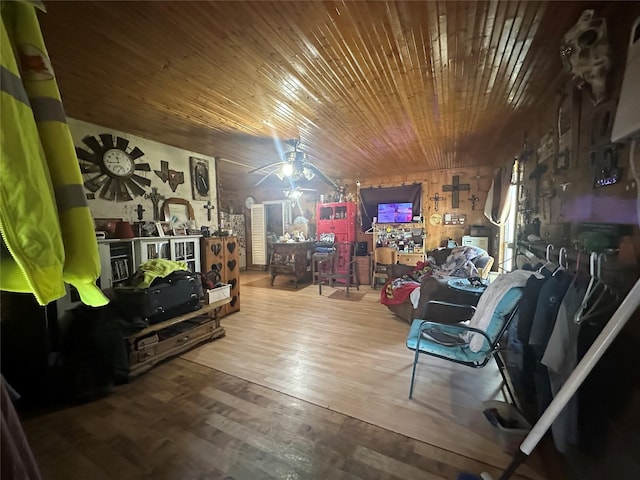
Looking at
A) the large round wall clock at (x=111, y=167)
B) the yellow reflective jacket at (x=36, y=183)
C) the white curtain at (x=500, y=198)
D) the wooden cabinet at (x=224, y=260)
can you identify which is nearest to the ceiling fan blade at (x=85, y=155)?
the large round wall clock at (x=111, y=167)

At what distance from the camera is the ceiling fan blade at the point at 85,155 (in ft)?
8.30

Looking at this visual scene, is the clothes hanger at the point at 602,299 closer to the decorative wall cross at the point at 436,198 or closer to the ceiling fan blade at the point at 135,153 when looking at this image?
the ceiling fan blade at the point at 135,153

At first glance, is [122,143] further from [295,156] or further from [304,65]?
[304,65]

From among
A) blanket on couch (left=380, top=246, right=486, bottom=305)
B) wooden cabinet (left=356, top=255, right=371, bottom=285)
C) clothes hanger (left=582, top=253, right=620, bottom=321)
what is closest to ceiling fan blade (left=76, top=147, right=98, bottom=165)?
blanket on couch (left=380, top=246, right=486, bottom=305)

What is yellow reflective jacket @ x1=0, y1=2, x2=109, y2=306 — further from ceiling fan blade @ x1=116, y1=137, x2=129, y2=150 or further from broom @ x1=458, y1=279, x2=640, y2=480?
ceiling fan blade @ x1=116, y1=137, x2=129, y2=150

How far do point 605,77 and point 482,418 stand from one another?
206 cm

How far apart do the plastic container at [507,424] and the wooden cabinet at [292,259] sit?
4.04 meters

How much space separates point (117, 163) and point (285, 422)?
3.10 m

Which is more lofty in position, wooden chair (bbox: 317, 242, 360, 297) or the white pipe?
the white pipe

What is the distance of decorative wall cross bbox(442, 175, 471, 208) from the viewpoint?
16.9ft

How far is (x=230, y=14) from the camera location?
1315mm

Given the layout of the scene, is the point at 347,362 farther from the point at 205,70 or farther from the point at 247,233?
the point at 247,233

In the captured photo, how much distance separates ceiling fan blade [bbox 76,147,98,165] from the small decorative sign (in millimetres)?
5694

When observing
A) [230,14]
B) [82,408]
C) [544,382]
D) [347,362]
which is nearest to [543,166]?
[544,382]
